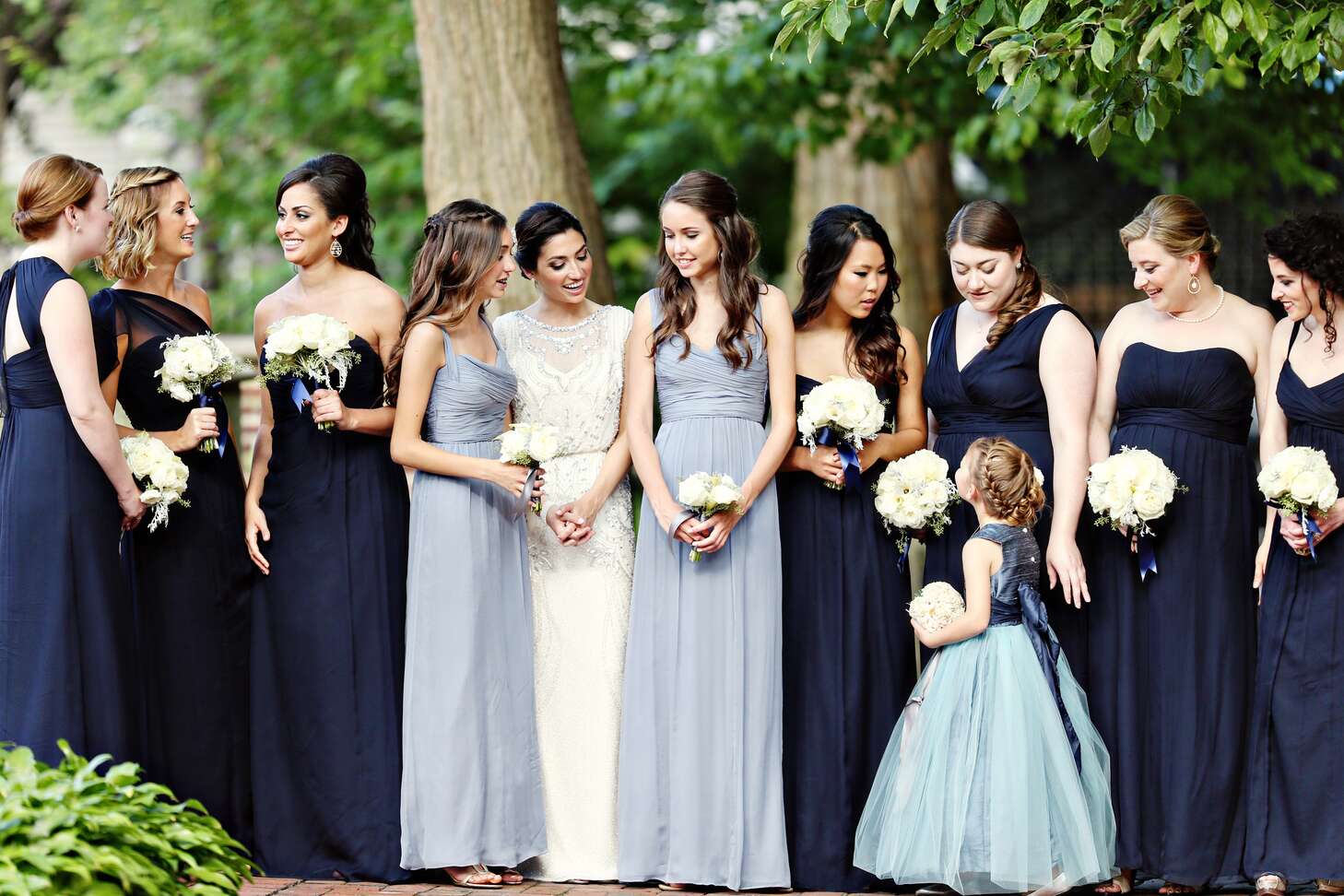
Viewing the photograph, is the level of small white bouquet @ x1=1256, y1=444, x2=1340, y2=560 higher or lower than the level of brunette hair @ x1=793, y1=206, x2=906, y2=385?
lower

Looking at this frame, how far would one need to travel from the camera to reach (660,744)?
619 centimetres

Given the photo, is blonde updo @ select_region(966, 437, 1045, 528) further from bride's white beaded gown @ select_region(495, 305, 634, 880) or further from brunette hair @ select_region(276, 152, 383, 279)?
brunette hair @ select_region(276, 152, 383, 279)

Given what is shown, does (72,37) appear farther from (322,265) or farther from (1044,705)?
(1044,705)

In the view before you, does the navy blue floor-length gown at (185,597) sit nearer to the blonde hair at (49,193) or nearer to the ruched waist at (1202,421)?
the blonde hair at (49,193)

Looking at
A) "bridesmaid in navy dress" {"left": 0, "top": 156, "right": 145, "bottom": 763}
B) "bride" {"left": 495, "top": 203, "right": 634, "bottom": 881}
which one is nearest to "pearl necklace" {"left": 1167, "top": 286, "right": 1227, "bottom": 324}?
"bride" {"left": 495, "top": 203, "right": 634, "bottom": 881}

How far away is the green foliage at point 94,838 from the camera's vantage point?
13.9ft

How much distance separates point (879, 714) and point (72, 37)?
47.2ft

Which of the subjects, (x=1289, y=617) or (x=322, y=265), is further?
(x=322, y=265)

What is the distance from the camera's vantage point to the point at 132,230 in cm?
621

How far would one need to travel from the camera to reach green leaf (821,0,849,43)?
224 inches

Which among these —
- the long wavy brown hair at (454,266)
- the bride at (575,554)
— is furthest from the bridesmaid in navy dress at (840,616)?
the long wavy brown hair at (454,266)

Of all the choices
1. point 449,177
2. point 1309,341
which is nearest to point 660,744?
point 1309,341

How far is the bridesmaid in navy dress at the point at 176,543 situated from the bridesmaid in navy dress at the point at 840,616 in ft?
7.38

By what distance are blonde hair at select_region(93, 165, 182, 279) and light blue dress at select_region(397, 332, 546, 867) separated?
4.10 feet
